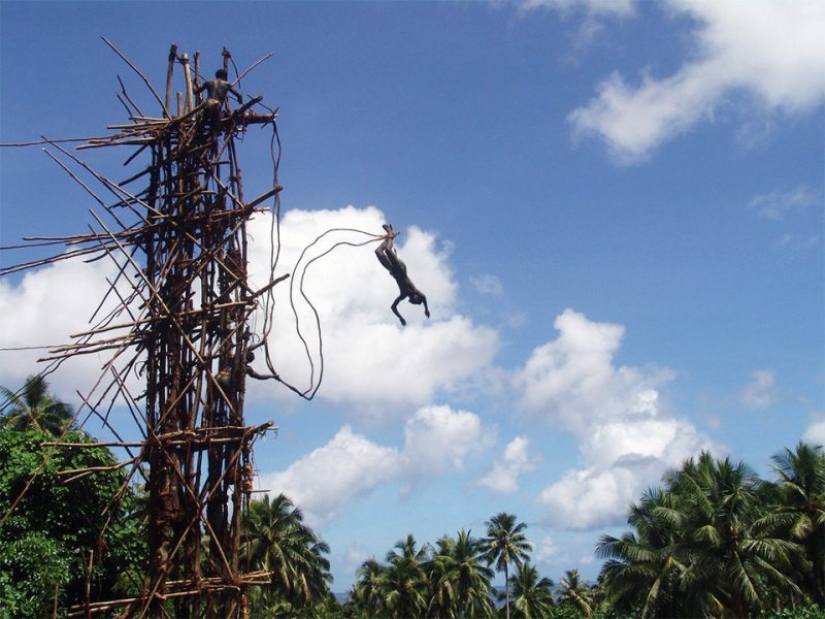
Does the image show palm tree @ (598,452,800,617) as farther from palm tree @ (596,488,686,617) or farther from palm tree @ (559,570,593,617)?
palm tree @ (559,570,593,617)

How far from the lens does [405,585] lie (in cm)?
4650

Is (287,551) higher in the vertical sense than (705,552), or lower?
higher

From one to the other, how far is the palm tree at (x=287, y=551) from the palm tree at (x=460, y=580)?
9098 mm

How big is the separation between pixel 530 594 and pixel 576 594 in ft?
14.6

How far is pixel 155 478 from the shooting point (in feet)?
36.1

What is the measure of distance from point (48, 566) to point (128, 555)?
1634 mm

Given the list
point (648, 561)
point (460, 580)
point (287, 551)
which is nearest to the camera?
point (648, 561)

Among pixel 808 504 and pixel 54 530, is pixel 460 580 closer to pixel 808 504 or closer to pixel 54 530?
pixel 808 504

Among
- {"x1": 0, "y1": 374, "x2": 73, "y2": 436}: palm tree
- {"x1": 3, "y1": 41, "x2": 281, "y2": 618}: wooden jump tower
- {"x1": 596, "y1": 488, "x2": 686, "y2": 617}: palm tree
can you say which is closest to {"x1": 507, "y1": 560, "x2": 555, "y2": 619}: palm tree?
{"x1": 596, "y1": 488, "x2": 686, "y2": 617}: palm tree

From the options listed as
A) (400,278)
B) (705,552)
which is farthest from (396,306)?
(705,552)

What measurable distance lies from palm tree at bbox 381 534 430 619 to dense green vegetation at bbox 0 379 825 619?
78 millimetres

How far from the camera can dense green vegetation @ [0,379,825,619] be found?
14.1 meters

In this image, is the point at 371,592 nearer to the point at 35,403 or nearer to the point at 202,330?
the point at 35,403

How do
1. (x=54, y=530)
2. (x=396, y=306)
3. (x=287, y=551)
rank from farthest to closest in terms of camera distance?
(x=287, y=551) < (x=54, y=530) < (x=396, y=306)
